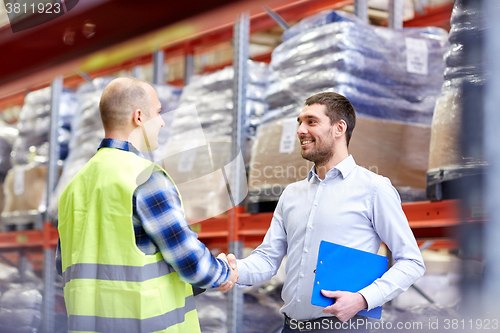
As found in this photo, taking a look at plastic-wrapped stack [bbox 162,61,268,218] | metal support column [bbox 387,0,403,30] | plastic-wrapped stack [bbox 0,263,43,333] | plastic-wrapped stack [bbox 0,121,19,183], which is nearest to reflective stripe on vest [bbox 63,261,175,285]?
plastic-wrapped stack [bbox 162,61,268,218]

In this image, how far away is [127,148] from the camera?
5.96 feet

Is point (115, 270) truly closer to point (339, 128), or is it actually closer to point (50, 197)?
point (339, 128)

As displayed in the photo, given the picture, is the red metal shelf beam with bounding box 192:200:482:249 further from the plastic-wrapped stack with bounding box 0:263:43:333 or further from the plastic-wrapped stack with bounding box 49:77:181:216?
the plastic-wrapped stack with bounding box 0:263:43:333

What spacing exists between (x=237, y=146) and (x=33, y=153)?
2.68 metres

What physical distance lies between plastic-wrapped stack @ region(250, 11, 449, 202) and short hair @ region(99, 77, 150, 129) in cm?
119

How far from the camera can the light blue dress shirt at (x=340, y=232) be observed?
1.77 metres

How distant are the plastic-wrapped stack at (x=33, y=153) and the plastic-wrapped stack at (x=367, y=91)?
2.65m

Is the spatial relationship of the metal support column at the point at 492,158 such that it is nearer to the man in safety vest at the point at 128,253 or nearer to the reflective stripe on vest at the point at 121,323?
the man in safety vest at the point at 128,253

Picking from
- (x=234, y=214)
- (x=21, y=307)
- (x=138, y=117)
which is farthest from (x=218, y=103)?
(x=21, y=307)

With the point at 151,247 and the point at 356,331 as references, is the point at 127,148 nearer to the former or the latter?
the point at 151,247

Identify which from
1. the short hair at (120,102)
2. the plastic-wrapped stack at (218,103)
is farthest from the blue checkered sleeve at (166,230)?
the plastic-wrapped stack at (218,103)

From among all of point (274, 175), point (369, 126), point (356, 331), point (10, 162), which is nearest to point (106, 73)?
point (10, 162)

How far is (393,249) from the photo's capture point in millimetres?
1806

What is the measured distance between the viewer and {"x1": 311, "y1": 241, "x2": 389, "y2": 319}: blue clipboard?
174cm
